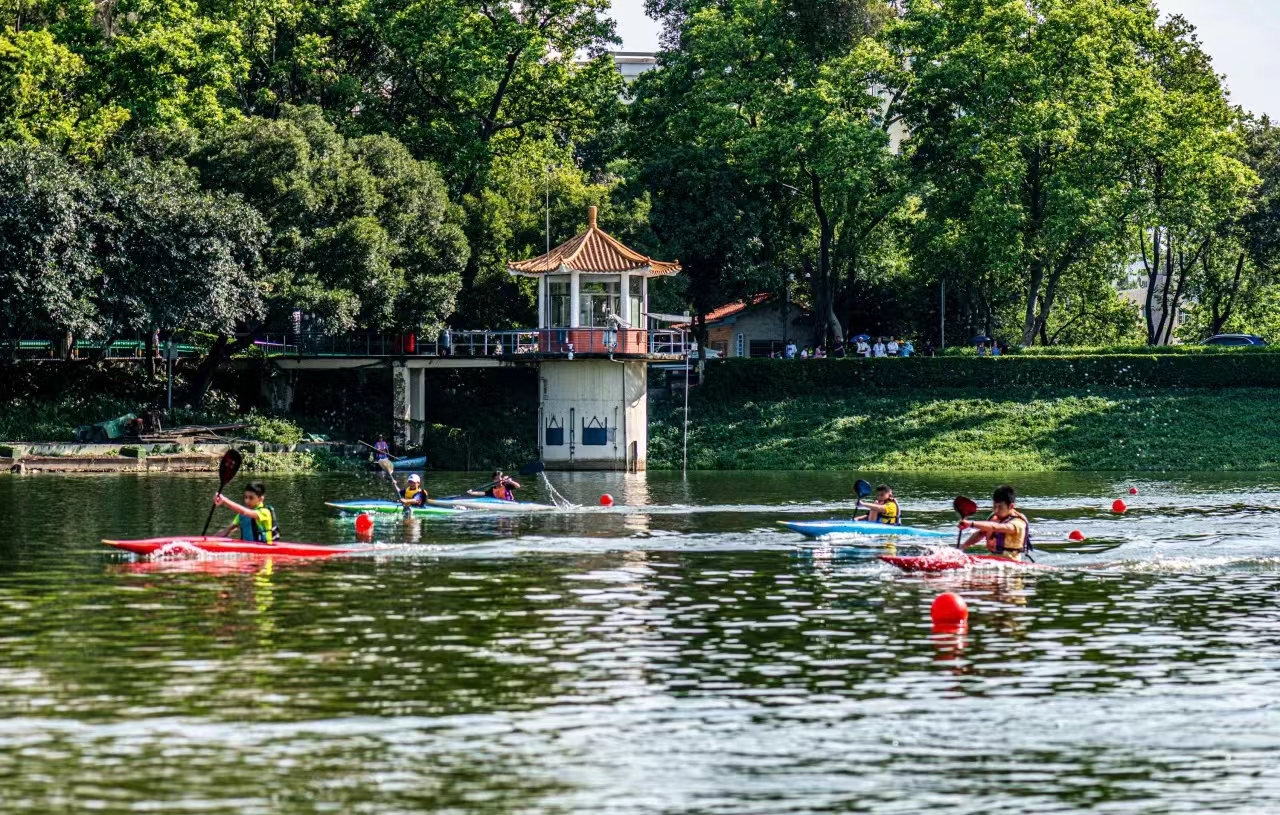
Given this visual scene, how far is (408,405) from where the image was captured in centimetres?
7206

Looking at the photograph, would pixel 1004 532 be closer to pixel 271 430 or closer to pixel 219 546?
pixel 219 546

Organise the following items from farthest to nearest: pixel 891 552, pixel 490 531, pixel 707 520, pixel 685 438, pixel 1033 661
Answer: pixel 685 438
pixel 707 520
pixel 490 531
pixel 891 552
pixel 1033 661

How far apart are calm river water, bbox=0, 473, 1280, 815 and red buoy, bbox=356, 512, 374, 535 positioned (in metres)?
3.40

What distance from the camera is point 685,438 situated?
70625 mm

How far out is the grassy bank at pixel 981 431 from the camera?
6888 cm

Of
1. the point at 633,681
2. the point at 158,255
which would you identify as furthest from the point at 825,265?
the point at 633,681

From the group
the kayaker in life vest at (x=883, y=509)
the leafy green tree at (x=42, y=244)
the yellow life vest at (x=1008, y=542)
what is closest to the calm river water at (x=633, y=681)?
the yellow life vest at (x=1008, y=542)

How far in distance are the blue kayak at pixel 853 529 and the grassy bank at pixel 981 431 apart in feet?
104

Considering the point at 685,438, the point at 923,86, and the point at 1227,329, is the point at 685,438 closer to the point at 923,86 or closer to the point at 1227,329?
the point at 923,86

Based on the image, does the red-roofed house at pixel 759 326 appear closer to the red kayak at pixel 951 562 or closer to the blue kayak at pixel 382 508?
the blue kayak at pixel 382 508

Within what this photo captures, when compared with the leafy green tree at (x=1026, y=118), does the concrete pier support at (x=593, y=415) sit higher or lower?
lower

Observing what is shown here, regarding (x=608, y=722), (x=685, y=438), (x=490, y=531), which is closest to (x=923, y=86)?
(x=685, y=438)

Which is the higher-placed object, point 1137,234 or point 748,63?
point 748,63

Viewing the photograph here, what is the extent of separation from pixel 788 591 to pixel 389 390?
1898 inches
